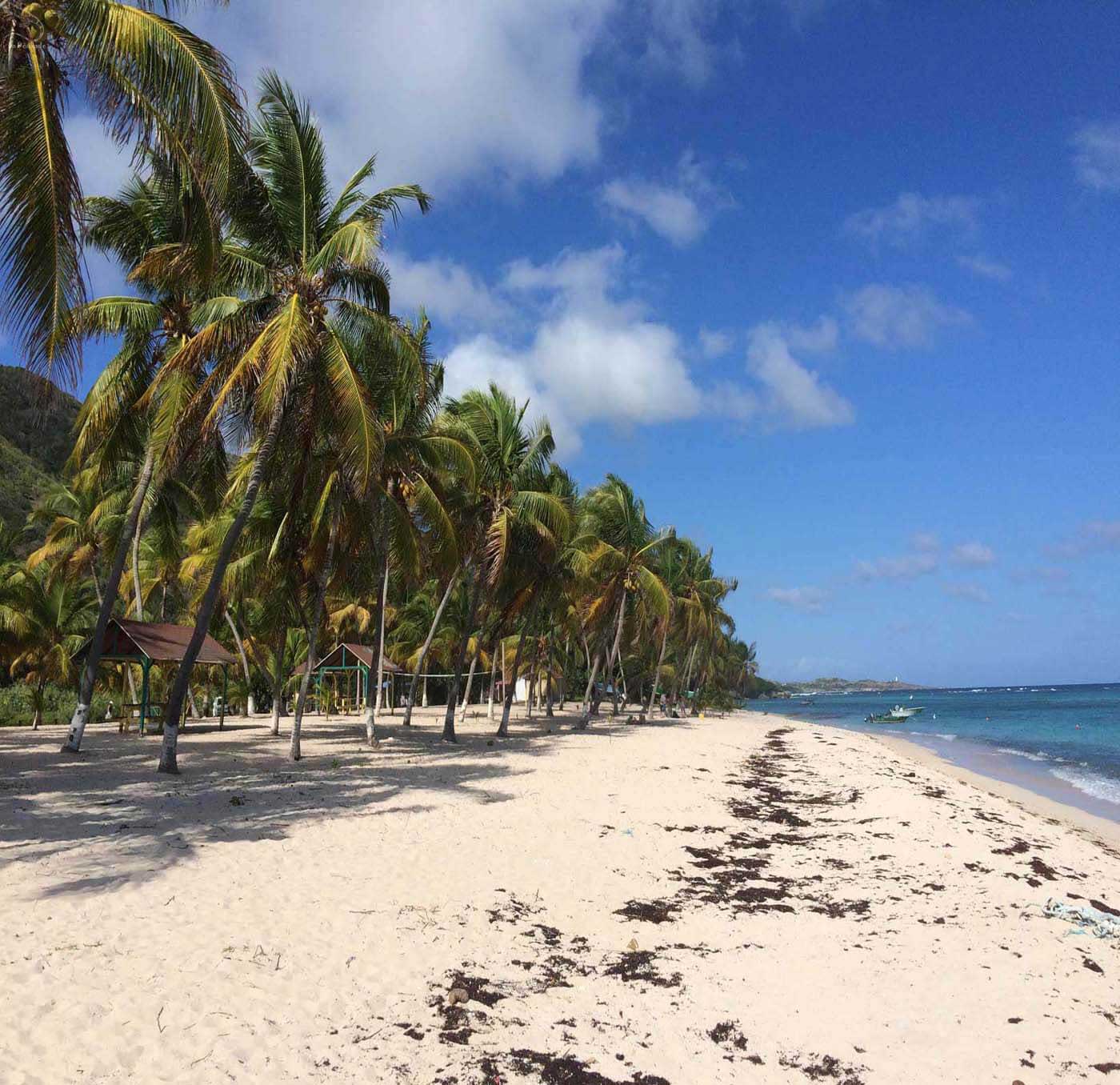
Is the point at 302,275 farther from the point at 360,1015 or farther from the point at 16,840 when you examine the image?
the point at 360,1015

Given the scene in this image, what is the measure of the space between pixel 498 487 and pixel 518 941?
50.2ft

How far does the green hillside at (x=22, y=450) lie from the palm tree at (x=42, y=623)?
1690 centimetres

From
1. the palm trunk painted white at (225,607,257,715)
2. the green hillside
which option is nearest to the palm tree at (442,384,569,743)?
the palm trunk painted white at (225,607,257,715)

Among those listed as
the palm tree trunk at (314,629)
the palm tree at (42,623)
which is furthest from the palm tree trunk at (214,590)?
the palm tree at (42,623)

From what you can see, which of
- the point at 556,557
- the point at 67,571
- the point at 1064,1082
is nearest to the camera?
the point at 1064,1082

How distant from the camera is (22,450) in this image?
56812mm

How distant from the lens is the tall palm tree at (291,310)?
1234cm

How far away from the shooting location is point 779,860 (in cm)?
1017

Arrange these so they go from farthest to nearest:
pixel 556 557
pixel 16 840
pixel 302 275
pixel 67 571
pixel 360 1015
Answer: pixel 67 571 → pixel 556 557 → pixel 302 275 → pixel 16 840 → pixel 360 1015

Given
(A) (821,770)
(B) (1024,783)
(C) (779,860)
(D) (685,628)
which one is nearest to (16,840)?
(C) (779,860)

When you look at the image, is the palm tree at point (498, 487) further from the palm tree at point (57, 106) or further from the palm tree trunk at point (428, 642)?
the palm tree at point (57, 106)

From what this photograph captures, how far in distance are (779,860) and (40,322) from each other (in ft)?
33.2

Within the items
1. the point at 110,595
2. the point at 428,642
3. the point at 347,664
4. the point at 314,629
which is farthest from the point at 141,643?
the point at 347,664

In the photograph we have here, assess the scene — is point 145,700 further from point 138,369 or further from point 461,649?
point 138,369
